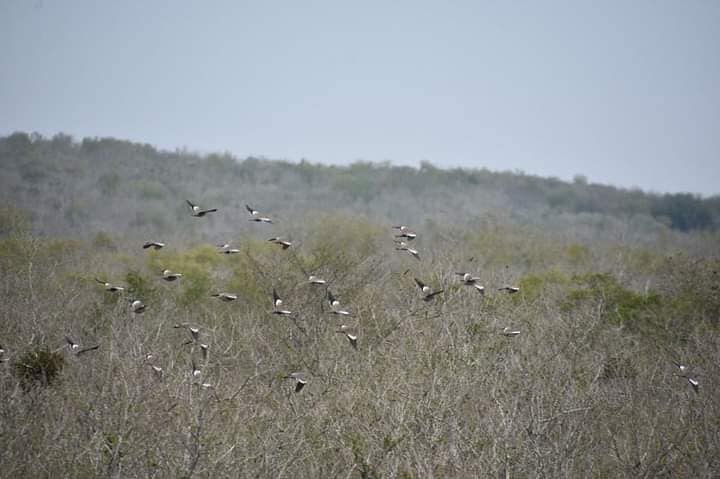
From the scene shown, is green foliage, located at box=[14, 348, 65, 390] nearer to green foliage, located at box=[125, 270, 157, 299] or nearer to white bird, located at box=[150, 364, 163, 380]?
white bird, located at box=[150, 364, 163, 380]

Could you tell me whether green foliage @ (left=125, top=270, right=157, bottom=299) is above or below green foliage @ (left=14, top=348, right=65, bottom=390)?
below

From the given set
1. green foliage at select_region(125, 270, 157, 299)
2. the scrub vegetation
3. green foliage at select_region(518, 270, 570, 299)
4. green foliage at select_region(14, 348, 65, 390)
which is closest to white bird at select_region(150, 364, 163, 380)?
the scrub vegetation

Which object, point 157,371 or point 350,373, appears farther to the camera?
point 350,373

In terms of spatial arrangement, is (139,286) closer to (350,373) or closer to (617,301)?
(350,373)

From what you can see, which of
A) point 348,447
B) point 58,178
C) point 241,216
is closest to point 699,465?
point 348,447

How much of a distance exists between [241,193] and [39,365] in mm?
41812

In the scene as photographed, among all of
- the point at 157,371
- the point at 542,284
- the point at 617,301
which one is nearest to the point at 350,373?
the point at 157,371

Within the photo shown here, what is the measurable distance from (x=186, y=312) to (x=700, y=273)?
10870 millimetres

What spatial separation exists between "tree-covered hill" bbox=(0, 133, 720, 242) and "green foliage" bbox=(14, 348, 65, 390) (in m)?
23.8

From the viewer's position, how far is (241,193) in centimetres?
5212

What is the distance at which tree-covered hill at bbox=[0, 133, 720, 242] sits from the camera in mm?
41500

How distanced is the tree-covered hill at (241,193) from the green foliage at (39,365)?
23.8 metres

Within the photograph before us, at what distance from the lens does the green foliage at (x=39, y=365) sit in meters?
10.6

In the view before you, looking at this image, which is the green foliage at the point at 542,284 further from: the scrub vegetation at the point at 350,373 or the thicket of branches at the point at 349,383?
the thicket of branches at the point at 349,383
